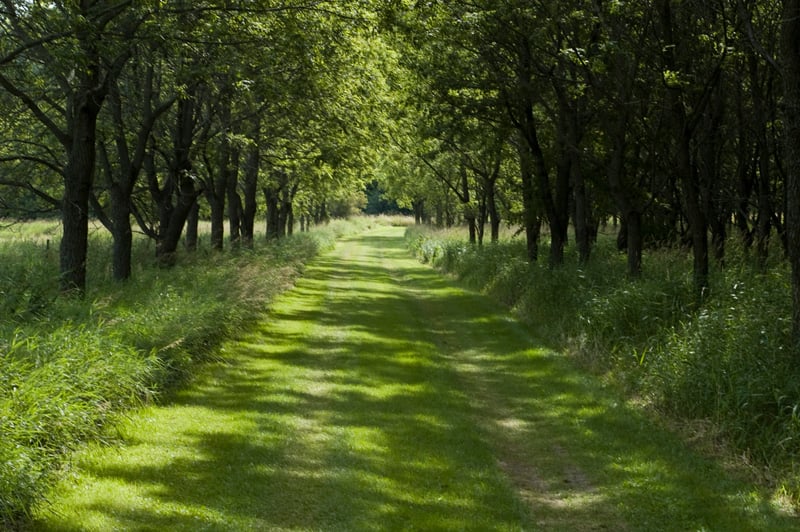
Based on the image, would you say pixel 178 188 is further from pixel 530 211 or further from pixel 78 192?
pixel 530 211

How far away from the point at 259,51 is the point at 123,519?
373 inches

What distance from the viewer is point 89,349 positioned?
7.97 m

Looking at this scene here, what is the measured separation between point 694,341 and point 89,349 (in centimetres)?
675

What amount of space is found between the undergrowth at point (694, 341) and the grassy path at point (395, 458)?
0.45 metres

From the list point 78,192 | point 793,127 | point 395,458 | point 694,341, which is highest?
point 793,127

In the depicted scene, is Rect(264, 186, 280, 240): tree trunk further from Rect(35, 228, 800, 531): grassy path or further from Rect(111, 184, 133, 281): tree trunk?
Rect(35, 228, 800, 531): grassy path

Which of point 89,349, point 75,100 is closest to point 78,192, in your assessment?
point 75,100

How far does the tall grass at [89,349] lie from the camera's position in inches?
228

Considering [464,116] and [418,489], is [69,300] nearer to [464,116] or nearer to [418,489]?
[418,489]

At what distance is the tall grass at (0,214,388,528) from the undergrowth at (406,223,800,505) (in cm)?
573

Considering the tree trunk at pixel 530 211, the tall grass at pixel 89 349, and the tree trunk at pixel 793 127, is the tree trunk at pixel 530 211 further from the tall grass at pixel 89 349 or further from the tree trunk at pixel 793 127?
the tree trunk at pixel 793 127

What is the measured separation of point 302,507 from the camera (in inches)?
241

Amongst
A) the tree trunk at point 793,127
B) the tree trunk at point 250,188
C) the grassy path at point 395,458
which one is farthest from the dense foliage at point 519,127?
the grassy path at point 395,458

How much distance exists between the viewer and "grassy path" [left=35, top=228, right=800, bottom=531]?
5941mm
